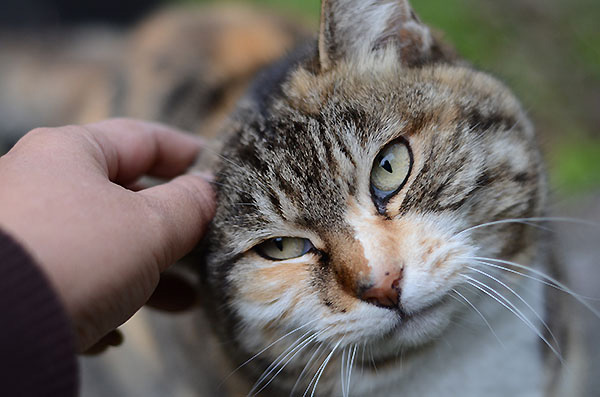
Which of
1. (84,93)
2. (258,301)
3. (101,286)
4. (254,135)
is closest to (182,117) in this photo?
(84,93)

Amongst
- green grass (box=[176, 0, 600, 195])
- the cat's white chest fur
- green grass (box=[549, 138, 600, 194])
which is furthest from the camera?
green grass (box=[176, 0, 600, 195])

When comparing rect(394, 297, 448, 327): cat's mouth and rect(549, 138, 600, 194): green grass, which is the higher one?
rect(549, 138, 600, 194): green grass

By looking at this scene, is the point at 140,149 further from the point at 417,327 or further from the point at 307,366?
the point at 417,327

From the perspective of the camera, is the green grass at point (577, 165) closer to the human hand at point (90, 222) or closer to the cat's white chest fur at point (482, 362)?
the cat's white chest fur at point (482, 362)


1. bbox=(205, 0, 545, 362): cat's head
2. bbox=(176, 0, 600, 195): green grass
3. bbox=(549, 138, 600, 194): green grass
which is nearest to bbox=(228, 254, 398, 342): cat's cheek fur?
bbox=(205, 0, 545, 362): cat's head

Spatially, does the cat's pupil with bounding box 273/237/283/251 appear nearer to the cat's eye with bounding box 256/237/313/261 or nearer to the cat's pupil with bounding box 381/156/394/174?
the cat's eye with bounding box 256/237/313/261

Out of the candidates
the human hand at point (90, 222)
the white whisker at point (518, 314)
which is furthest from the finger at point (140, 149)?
the white whisker at point (518, 314)
